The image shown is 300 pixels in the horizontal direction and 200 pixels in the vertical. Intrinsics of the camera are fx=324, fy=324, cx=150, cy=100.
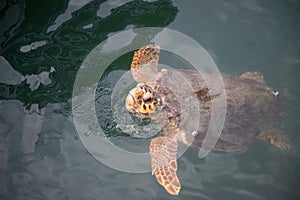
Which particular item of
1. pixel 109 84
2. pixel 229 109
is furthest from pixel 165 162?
pixel 109 84

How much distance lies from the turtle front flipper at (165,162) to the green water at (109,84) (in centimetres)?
15

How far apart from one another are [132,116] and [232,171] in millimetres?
1460

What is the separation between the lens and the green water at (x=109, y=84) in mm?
3902

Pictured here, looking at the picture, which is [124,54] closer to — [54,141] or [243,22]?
[54,141]

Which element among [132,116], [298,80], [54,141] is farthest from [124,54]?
[298,80]

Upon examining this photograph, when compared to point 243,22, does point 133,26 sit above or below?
below

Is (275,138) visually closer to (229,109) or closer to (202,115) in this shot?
(229,109)

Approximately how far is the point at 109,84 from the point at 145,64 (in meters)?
0.58

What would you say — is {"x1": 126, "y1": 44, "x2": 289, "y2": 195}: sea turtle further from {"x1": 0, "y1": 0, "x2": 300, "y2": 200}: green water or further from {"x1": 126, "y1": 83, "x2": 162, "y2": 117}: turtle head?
{"x1": 0, "y1": 0, "x2": 300, "y2": 200}: green water

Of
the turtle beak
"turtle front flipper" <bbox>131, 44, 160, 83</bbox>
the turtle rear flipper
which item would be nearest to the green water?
the turtle rear flipper

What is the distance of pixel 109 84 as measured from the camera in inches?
178

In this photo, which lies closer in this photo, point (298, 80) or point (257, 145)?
point (257, 145)

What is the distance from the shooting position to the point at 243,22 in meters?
5.25

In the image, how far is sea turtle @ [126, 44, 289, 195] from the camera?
394 centimetres
